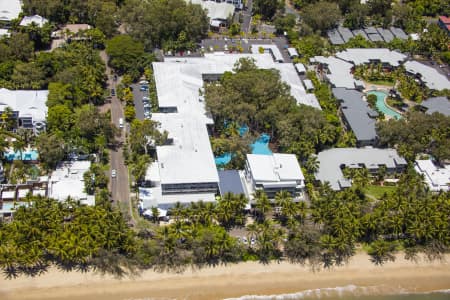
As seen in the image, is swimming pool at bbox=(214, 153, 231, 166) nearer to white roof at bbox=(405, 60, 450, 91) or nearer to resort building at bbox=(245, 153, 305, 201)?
resort building at bbox=(245, 153, 305, 201)

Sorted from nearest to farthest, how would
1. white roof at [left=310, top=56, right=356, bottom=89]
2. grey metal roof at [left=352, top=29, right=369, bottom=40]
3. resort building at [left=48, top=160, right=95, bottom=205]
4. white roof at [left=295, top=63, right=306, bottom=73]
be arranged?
resort building at [left=48, top=160, right=95, bottom=205] < white roof at [left=310, top=56, right=356, bottom=89] < white roof at [left=295, top=63, right=306, bottom=73] < grey metal roof at [left=352, top=29, right=369, bottom=40]

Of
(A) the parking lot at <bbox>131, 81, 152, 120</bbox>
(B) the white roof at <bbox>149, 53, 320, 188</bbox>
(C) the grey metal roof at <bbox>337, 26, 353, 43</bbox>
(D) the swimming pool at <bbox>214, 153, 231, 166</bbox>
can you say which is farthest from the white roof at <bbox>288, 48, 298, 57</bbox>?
(D) the swimming pool at <bbox>214, 153, 231, 166</bbox>

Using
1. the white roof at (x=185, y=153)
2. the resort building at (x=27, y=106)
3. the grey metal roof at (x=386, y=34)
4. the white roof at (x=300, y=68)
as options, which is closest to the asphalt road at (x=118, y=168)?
the white roof at (x=185, y=153)

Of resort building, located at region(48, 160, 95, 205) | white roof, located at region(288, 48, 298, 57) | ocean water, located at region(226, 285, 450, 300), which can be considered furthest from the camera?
white roof, located at region(288, 48, 298, 57)

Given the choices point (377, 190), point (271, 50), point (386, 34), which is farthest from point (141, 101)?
point (386, 34)

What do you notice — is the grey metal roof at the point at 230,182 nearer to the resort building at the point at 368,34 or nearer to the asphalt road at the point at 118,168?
the asphalt road at the point at 118,168

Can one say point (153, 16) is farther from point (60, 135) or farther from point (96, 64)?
point (60, 135)

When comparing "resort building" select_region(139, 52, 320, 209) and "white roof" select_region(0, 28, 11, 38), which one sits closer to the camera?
"resort building" select_region(139, 52, 320, 209)
